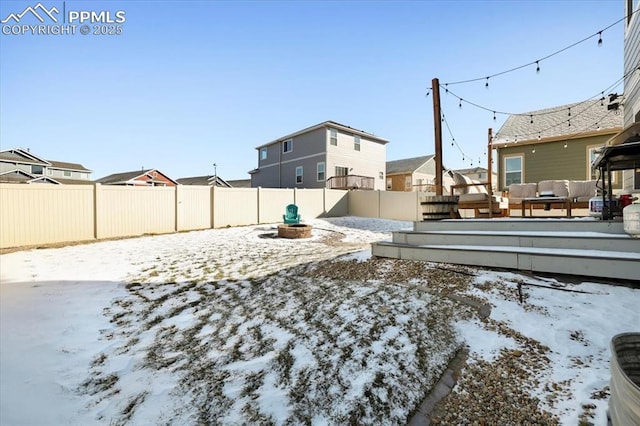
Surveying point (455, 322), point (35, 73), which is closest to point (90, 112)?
point (35, 73)

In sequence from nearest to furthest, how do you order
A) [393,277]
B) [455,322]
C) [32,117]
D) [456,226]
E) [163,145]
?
1. [455,322]
2. [393,277]
3. [456,226]
4. [32,117]
5. [163,145]

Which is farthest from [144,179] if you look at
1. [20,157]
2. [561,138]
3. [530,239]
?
[561,138]

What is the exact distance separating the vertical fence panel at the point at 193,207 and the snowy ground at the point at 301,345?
21.9 ft

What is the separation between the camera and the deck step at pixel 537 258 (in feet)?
10.5

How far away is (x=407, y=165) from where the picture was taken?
2761 cm

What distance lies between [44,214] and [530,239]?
1267 cm

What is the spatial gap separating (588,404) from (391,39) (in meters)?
10.5

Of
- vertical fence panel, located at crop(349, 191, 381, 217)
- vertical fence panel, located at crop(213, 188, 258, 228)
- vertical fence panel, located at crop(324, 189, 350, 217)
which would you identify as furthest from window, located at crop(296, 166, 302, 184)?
vertical fence panel, located at crop(213, 188, 258, 228)

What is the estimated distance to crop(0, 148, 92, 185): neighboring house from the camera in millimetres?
24250

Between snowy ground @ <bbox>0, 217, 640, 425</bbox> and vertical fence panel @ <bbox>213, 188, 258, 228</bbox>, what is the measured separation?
7.84 meters

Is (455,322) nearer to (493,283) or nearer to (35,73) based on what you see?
(493,283)

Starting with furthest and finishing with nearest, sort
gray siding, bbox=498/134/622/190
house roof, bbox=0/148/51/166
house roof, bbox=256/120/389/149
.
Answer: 1. house roof, bbox=0/148/51/166
2. house roof, bbox=256/120/389/149
3. gray siding, bbox=498/134/622/190

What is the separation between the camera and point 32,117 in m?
12.0

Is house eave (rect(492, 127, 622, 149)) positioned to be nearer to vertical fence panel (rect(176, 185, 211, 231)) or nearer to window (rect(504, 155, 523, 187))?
window (rect(504, 155, 523, 187))
